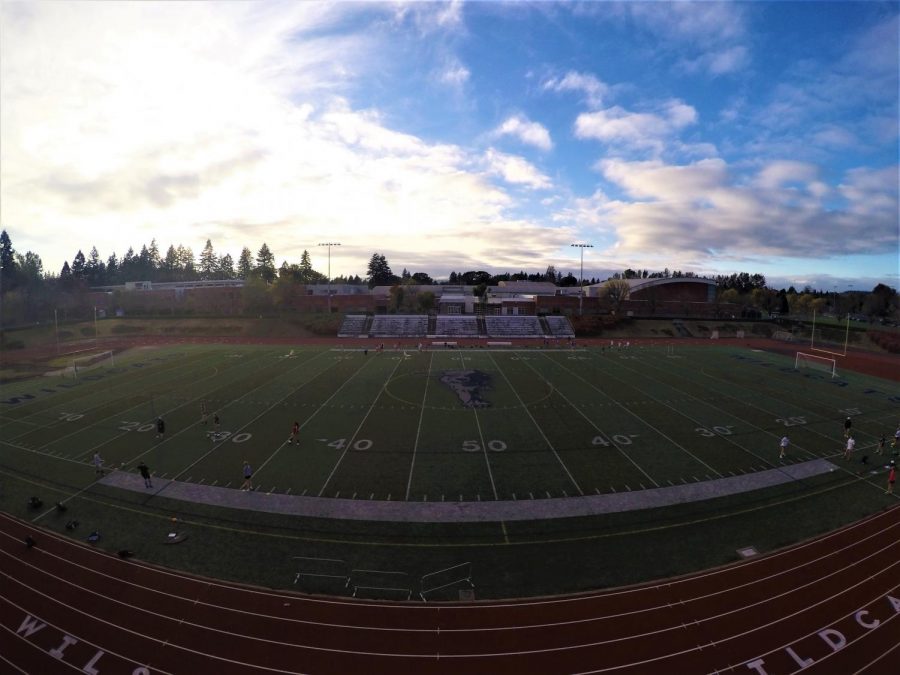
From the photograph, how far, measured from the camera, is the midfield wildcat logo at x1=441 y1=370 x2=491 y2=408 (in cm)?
3213

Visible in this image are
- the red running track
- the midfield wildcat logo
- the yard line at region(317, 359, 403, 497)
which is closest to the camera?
the red running track

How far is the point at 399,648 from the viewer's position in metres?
11.3

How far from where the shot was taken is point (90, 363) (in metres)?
46.2

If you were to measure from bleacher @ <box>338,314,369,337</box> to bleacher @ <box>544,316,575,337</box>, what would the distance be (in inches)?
1219

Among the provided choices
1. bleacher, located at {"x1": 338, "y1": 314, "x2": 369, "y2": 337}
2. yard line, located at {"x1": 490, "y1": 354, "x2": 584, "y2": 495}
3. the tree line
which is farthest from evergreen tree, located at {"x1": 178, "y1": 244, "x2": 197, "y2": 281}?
yard line, located at {"x1": 490, "y1": 354, "x2": 584, "y2": 495}

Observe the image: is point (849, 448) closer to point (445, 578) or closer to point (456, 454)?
point (456, 454)

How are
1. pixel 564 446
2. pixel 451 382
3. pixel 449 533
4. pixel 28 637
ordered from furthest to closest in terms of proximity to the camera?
pixel 451 382 → pixel 564 446 → pixel 449 533 → pixel 28 637

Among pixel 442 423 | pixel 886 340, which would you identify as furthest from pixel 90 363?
pixel 886 340

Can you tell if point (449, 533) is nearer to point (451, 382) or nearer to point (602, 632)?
point (602, 632)

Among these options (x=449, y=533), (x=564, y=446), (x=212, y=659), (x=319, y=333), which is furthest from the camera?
(x=319, y=333)

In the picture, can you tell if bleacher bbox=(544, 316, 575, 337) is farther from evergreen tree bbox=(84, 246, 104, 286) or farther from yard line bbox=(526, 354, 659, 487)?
evergreen tree bbox=(84, 246, 104, 286)

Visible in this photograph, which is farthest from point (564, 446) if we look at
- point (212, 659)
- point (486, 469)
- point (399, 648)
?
point (212, 659)

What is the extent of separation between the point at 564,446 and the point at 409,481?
351 inches

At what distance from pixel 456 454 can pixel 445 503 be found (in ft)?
15.8
